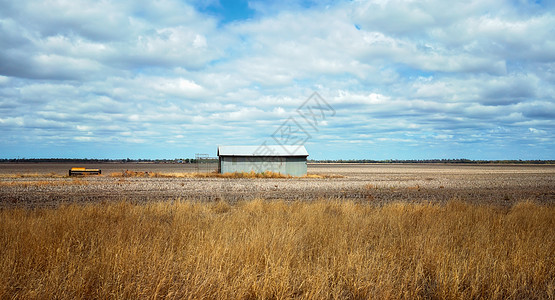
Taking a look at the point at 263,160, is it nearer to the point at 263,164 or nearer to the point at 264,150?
the point at 263,164

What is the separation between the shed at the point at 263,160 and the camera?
45.6m

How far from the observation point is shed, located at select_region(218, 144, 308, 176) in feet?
150

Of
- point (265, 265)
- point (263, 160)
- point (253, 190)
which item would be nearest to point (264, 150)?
point (263, 160)

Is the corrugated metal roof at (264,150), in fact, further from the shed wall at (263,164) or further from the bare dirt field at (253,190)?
the bare dirt field at (253,190)

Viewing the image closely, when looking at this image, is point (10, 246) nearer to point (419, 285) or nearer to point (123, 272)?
point (123, 272)

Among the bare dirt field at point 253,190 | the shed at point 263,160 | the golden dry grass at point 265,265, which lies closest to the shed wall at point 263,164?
the shed at point 263,160

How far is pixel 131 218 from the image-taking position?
10.1 metres

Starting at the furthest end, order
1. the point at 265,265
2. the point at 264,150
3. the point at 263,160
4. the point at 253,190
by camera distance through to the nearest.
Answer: the point at 264,150 < the point at 263,160 < the point at 253,190 < the point at 265,265

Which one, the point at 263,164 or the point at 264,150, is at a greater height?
the point at 264,150

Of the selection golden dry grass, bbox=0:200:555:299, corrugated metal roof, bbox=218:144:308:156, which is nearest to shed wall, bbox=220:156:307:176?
corrugated metal roof, bbox=218:144:308:156

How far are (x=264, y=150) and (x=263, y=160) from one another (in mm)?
1400

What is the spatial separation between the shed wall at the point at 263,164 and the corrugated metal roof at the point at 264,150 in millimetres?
479

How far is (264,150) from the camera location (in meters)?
46.5

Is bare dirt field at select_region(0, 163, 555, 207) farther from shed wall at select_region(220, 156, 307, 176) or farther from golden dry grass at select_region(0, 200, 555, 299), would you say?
golden dry grass at select_region(0, 200, 555, 299)
